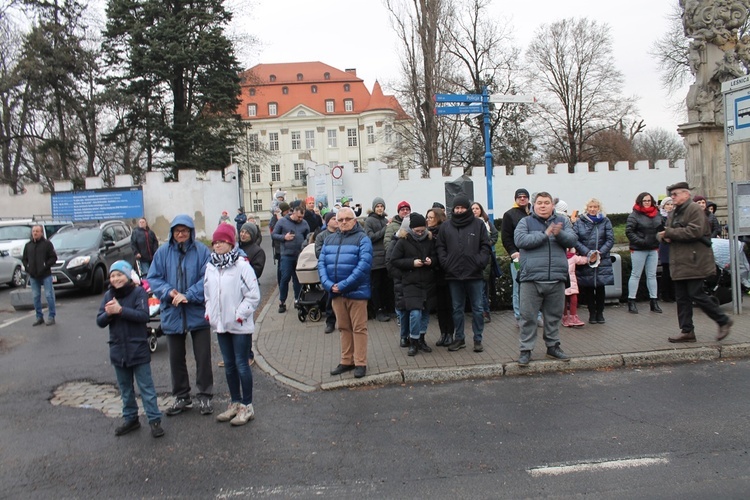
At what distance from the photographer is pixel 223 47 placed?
33.8 metres

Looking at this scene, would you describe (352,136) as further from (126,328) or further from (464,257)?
(126,328)

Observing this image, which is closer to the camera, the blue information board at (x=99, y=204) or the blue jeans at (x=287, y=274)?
the blue jeans at (x=287, y=274)

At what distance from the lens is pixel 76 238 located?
14.7 m

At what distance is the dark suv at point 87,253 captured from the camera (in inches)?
529

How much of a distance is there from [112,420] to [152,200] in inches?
1032

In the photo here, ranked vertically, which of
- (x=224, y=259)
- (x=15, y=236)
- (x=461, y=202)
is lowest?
(x=224, y=259)

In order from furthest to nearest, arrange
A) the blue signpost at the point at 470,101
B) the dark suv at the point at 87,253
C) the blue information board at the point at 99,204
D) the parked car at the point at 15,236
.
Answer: the blue information board at the point at 99,204 → the parked car at the point at 15,236 → the dark suv at the point at 87,253 → the blue signpost at the point at 470,101

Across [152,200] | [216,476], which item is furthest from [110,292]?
[152,200]

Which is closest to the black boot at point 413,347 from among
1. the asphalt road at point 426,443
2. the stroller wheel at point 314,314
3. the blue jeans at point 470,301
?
the blue jeans at point 470,301

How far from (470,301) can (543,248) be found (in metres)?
1.20

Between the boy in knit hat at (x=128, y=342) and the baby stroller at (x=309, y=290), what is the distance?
4.26 meters

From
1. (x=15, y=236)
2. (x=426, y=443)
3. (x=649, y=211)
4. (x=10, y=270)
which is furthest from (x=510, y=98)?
(x=15, y=236)

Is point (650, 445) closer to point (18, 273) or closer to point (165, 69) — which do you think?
point (18, 273)

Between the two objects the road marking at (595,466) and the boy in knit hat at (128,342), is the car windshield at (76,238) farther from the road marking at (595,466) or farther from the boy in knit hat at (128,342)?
the road marking at (595,466)
